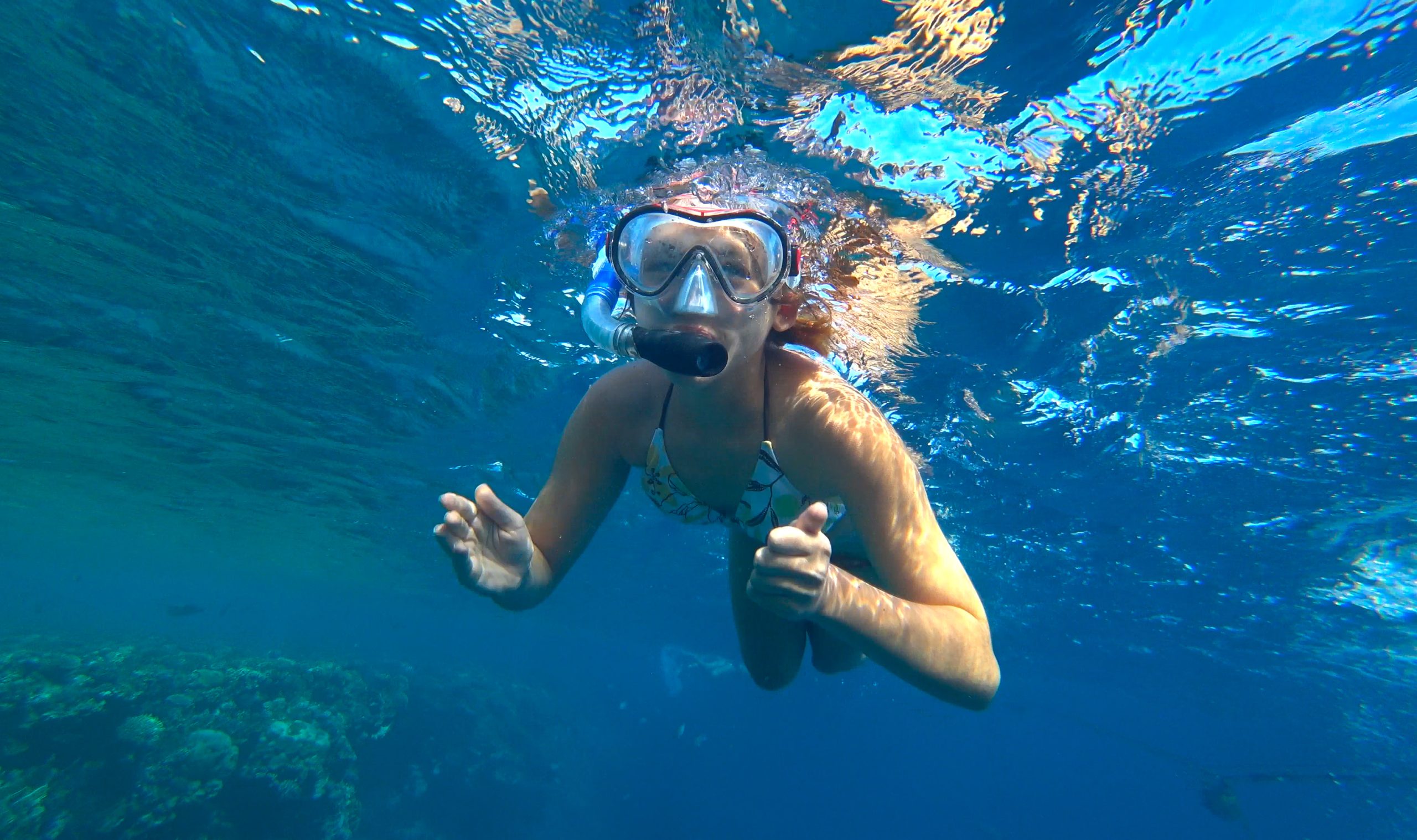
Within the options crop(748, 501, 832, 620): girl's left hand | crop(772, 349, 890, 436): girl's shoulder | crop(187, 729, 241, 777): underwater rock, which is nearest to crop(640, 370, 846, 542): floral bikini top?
crop(772, 349, 890, 436): girl's shoulder

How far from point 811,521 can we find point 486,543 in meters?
1.88

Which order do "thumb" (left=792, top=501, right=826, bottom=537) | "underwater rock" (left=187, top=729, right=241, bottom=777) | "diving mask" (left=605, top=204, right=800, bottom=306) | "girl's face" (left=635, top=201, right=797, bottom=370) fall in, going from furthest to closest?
"underwater rock" (left=187, top=729, right=241, bottom=777) → "diving mask" (left=605, top=204, right=800, bottom=306) → "girl's face" (left=635, top=201, right=797, bottom=370) → "thumb" (left=792, top=501, right=826, bottom=537)

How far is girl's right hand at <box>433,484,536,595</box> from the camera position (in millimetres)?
2814

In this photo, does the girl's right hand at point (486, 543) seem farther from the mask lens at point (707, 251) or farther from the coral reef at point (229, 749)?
the coral reef at point (229, 749)

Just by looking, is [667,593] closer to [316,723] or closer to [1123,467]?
[316,723]

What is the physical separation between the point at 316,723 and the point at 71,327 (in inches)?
498

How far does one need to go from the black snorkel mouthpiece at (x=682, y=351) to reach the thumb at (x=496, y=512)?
1049 millimetres

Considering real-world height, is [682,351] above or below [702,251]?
below

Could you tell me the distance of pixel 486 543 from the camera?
3125mm

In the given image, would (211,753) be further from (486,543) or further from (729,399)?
(729,399)

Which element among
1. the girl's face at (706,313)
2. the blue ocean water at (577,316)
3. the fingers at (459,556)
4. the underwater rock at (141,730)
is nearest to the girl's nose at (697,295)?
the girl's face at (706,313)

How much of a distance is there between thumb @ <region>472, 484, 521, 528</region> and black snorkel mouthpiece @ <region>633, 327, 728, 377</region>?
3.44 ft

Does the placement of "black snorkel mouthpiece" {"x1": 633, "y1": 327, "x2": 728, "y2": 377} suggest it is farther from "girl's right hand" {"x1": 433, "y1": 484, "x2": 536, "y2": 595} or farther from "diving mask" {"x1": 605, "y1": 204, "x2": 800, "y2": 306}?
"girl's right hand" {"x1": 433, "y1": 484, "x2": 536, "y2": 595}

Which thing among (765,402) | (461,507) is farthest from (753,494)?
(461,507)
